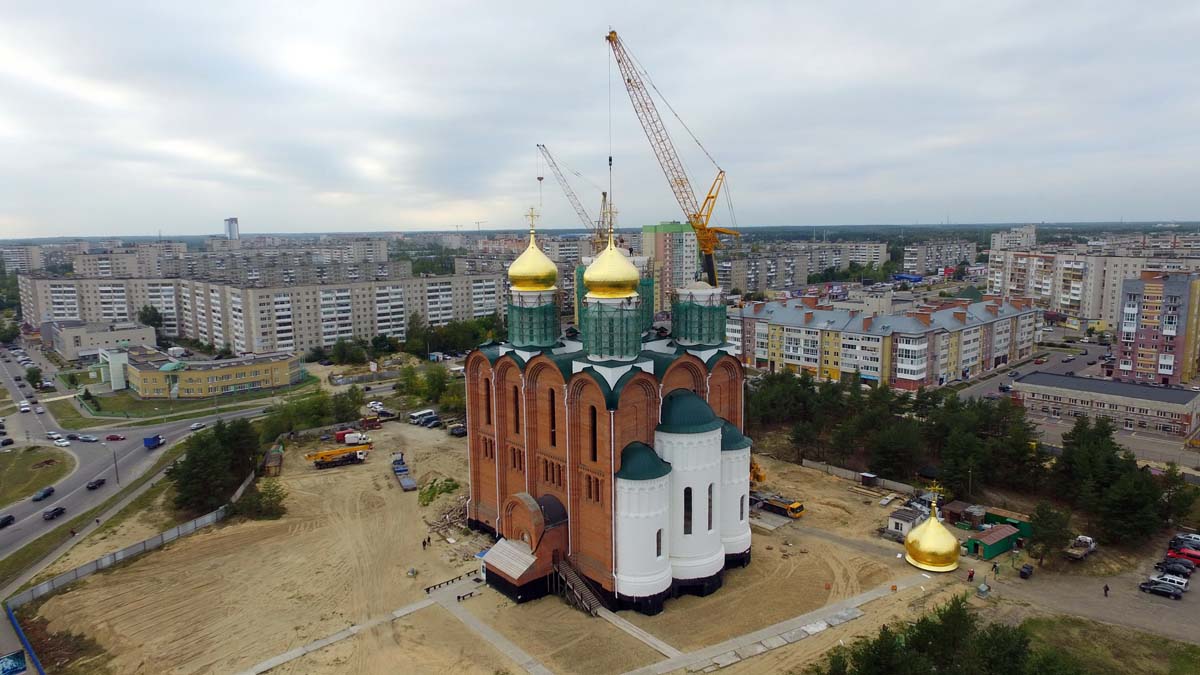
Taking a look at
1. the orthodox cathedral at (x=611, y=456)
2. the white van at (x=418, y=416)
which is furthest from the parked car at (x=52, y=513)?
the orthodox cathedral at (x=611, y=456)

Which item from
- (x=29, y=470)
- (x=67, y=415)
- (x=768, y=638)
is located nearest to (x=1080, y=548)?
(x=768, y=638)

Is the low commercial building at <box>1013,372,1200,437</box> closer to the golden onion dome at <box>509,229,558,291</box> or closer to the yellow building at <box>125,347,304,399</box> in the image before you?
the golden onion dome at <box>509,229,558,291</box>

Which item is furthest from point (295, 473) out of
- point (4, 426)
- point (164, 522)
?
point (4, 426)

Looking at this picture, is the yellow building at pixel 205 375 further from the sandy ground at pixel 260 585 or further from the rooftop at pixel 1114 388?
the rooftop at pixel 1114 388

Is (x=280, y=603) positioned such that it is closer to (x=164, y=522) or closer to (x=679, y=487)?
(x=164, y=522)

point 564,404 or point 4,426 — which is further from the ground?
point 564,404
